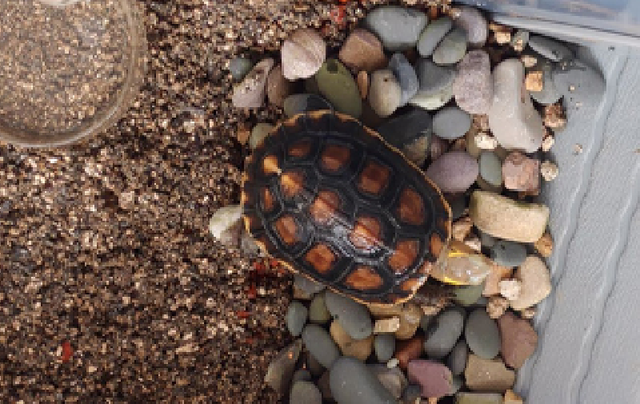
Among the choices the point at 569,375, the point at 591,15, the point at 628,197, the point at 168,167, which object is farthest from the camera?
the point at 168,167

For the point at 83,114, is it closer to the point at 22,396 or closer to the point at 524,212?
the point at 22,396

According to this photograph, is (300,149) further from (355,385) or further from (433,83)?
(355,385)

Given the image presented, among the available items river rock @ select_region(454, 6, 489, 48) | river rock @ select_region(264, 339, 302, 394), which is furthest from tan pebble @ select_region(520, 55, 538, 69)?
river rock @ select_region(264, 339, 302, 394)

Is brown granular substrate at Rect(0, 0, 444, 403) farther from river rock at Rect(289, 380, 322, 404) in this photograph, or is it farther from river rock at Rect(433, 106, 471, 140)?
river rock at Rect(433, 106, 471, 140)

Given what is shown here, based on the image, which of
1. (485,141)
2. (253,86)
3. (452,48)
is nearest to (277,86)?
(253,86)

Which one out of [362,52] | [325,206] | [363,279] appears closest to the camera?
[325,206]

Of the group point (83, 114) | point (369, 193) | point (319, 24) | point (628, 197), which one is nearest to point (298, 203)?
point (369, 193)

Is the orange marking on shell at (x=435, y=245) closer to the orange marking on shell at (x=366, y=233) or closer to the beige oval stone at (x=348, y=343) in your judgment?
the orange marking on shell at (x=366, y=233)
